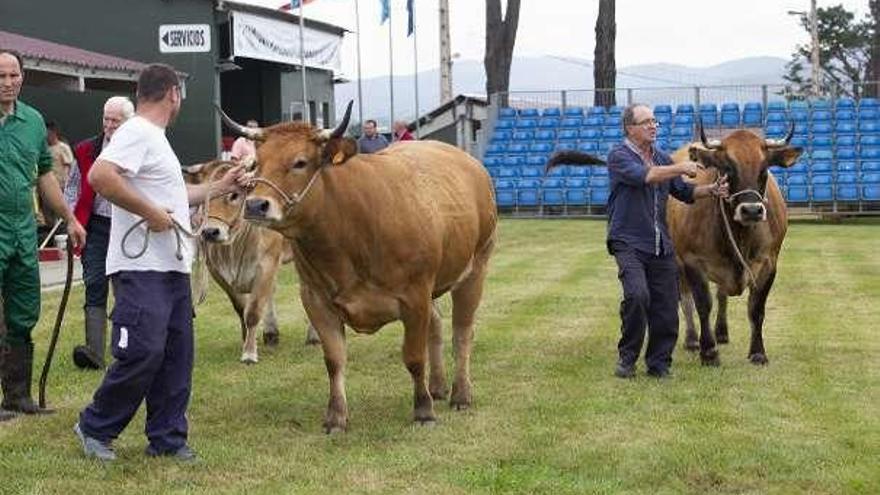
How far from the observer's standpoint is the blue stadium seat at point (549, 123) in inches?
1314

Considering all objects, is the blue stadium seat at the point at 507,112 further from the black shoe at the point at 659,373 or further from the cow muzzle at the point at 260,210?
the cow muzzle at the point at 260,210

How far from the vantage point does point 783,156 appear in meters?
9.34

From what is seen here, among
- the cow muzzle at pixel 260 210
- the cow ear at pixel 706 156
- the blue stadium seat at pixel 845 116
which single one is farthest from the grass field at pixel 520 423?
the blue stadium seat at pixel 845 116

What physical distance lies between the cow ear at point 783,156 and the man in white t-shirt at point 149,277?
460 cm

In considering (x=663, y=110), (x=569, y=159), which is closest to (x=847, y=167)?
(x=663, y=110)

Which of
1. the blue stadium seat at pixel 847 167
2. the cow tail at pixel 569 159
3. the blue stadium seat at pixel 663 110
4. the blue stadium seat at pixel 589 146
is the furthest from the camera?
the blue stadium seat at pixel 663 110

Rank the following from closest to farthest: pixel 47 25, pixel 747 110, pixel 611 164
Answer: pixel 611 164
pixel 47 25
pixel 747 110

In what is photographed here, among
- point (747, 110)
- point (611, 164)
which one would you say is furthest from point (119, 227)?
point (747, 110)

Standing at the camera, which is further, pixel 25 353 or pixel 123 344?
pixel 25 353

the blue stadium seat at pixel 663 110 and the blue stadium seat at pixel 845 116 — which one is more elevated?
the blue stadium seat at pixel 663 110

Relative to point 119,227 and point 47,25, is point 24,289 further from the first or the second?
point 47,25

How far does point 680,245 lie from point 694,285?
0.37m

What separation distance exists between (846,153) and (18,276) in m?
26.3

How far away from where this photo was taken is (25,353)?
24.6 ft
